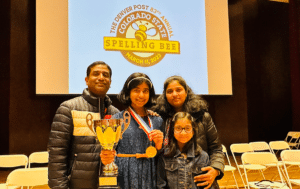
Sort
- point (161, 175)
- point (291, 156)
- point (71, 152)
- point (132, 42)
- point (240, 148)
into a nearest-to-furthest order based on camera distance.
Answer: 1. point (161, 175)
2. point (71, 152)
3. point (291, 156)
4. point (240, 148)
5. point (132, 42)

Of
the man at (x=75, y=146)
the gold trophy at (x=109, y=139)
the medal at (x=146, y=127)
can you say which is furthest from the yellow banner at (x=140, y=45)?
the gold trophy at (x=109, y=139)

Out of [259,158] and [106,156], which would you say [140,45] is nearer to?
[259,158]

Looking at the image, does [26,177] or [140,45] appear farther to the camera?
[140,45]

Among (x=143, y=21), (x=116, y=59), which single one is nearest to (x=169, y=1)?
(x=143, y=21)

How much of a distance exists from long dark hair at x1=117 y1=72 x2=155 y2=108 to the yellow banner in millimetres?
2981

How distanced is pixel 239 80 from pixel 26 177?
515cm

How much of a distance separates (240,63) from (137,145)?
5185 millimetres

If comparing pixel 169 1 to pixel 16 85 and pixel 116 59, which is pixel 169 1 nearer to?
pixel 116 59

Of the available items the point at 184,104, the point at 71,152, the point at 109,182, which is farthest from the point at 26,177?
the point at 184,104

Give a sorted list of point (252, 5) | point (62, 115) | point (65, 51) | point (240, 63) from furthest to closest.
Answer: point (252, 5) → point (240, 63) → point (65, 51) → point (62, 115)

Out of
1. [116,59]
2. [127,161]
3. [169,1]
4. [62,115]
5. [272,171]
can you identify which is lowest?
[272,171]

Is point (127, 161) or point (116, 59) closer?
point (127, 161)

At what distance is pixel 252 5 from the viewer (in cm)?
681

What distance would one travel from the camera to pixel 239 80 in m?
5.92
